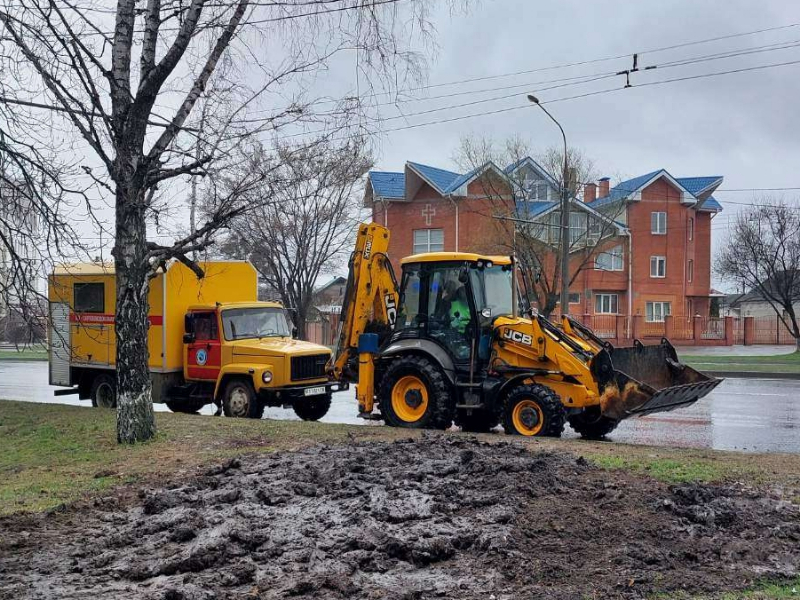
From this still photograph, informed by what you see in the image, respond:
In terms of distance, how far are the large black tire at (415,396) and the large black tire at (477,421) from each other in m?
0.34

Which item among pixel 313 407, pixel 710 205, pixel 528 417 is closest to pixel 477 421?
pixel 528 417

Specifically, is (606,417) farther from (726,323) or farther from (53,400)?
(726,323)

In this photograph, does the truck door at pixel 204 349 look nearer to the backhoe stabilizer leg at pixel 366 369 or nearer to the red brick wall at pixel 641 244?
Result: the backhoe stabilizer leg at pixel 366 369

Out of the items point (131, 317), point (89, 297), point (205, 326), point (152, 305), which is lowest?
point (205, 326)

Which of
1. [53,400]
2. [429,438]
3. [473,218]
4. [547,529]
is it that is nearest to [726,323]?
[473,218]

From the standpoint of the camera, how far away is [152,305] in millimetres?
16609

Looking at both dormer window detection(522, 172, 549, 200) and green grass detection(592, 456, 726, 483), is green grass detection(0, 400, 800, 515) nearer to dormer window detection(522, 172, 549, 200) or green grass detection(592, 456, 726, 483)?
green grass detection(592, 456, 726, 483)

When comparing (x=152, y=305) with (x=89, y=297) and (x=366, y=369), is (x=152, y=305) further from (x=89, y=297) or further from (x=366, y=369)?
(x=366, y=369)

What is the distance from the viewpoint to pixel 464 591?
5.02m

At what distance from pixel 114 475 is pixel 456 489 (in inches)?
160

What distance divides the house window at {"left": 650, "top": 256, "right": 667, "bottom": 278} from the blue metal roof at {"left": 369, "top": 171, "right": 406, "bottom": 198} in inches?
669

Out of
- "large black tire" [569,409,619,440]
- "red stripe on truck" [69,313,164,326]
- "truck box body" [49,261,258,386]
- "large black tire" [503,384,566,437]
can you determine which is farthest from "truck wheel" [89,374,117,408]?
"large black tire" [569,409,619,440]

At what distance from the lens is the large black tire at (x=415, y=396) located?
12.7 m

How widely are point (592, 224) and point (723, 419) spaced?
26.0 m
